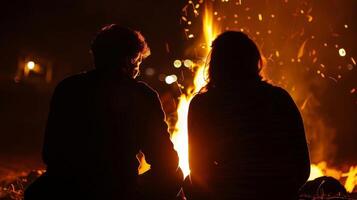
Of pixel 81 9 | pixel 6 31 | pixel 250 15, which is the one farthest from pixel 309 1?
pixel 6 31

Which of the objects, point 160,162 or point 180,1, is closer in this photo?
point 160,162

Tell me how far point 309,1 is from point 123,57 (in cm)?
1062

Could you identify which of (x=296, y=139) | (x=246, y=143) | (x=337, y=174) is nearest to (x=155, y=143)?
(x=246, y=143)

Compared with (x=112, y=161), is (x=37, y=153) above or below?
below

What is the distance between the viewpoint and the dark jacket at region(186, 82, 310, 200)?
2.29 metres

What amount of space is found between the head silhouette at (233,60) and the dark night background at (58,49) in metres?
10.8

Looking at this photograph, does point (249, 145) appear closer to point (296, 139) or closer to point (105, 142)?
point (296, 139)

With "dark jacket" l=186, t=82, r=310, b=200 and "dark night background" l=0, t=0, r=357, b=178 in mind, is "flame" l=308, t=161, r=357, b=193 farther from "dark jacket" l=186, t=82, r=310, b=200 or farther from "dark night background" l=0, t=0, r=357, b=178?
"dark jacket" l=186, t=82, r=310, b=200

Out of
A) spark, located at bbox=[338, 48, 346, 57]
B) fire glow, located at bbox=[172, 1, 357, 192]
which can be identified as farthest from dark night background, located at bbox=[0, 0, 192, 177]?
spark, located at bbox=[338, 48, 346, 57]

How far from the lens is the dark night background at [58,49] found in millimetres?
15992

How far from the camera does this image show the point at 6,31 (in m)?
19.7

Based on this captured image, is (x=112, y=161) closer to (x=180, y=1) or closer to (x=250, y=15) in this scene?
(x=250, y=15)

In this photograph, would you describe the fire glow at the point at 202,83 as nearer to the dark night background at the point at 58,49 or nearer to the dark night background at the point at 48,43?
the dark night background at the point at 58,49

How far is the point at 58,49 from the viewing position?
839 inches
